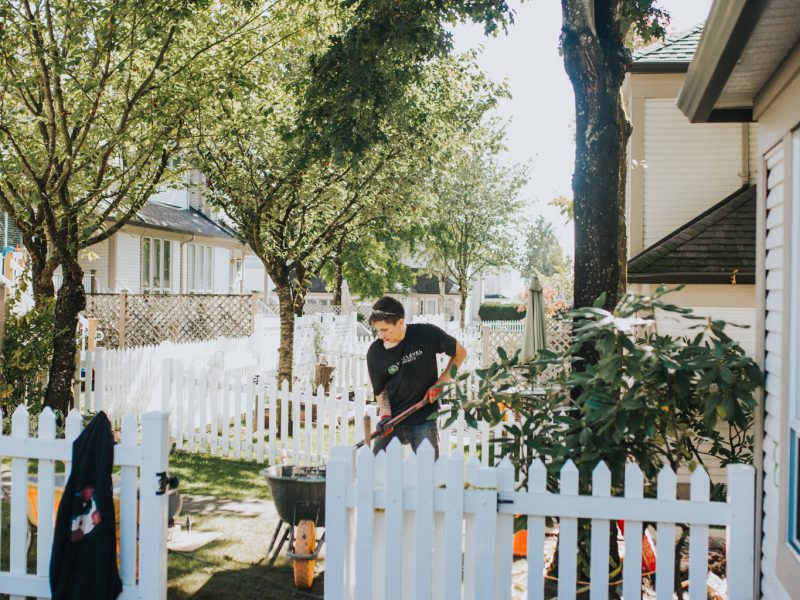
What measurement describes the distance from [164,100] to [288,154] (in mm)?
2296

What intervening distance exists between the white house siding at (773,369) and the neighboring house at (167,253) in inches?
638

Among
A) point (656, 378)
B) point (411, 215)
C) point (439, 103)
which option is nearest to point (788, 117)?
point (656, 378)

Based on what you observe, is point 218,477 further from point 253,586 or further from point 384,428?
point 384,428

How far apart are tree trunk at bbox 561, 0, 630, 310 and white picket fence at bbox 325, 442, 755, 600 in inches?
100

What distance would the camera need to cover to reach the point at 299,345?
60.1 feet

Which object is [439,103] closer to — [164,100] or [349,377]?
[164,100]

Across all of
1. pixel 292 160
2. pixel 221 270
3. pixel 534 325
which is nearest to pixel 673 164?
pixel 534 325

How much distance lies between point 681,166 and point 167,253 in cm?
1885

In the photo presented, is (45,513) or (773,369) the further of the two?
(45,513)

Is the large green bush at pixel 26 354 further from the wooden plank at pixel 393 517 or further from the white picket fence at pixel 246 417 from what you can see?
the wooden plank at pixel 393 517

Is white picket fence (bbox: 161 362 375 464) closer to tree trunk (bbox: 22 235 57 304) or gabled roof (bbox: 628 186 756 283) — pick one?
tree trunk (bbox: 22 235 57 304)

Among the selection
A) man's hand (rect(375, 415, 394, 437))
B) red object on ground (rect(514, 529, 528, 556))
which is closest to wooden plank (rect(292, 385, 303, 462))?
man's hand (rect(375, 415, 394, 437))

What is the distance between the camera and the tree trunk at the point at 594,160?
5.81 m

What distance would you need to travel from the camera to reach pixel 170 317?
19688 mm
